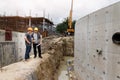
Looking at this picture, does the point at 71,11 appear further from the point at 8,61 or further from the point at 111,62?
the point at 111,62

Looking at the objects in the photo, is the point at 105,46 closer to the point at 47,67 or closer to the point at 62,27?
the point at 47,67

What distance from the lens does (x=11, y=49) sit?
1652 centimetres

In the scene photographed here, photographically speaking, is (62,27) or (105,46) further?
(62,27)

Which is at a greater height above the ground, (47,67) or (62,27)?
(62,27)

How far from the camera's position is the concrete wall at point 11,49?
48.3 feet

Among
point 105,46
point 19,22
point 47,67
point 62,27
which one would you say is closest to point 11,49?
point 47,67

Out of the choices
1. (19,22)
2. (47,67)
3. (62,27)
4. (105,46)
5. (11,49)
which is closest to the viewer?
(105,46)

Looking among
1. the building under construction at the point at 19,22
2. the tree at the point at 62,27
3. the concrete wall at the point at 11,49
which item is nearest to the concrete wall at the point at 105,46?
the concrete wall at the point at 11,49

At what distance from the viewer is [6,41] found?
15516mm

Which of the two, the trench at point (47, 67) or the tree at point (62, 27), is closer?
the trench at point (47, 67)

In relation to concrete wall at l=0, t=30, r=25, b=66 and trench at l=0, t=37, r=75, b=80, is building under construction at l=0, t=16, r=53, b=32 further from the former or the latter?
concrete wall at l=0, t=30, r=25, b=66

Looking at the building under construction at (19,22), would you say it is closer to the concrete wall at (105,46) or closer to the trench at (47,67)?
the trench at (47,67)

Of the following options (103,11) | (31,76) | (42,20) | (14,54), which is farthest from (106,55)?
(42,20)

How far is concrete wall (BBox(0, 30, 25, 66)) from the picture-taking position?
14710mm
